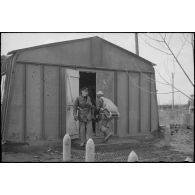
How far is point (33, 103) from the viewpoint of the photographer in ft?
27.2

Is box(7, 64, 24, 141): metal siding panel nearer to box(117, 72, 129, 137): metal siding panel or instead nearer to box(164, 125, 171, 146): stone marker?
box(117, 72, 129, 137): metal siding panel

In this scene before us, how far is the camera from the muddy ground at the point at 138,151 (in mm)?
6930

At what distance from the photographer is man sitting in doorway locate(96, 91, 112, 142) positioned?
869 centimetres

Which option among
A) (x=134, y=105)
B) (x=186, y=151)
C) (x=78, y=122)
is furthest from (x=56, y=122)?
(x=186, y=151)

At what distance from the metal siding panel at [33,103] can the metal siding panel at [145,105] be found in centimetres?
330

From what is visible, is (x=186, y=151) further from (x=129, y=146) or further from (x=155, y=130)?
(x=155, y=130)

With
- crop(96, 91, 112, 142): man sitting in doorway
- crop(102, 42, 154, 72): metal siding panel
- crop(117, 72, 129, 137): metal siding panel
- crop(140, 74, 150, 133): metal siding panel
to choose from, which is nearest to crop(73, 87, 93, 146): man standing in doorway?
crop(96, 91, 112, 142): man sitting in doorway

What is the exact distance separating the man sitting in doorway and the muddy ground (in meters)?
0.56

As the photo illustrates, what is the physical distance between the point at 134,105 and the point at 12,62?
12.9 ft

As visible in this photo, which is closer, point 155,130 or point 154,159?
point 154,159

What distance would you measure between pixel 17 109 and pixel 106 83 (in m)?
2.92

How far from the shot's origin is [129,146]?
8.52 meters

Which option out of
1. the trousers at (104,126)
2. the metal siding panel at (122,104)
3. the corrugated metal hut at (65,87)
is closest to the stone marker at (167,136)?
the corrugated metal hut at (65,87)

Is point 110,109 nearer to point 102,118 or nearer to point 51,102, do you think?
point 102,118
